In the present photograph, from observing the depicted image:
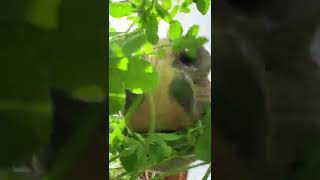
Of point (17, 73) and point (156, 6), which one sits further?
point (156, 6)

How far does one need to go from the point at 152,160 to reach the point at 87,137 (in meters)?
0.12

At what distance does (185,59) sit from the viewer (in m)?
0.67

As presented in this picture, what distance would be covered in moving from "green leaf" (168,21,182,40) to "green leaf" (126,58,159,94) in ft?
0.21

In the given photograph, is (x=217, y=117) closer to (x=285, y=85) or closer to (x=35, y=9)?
(x=285, y=85)

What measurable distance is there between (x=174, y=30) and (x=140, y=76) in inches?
3.7

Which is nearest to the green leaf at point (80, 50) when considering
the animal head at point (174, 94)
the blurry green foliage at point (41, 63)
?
the blurry green foliage at point (41, 63)

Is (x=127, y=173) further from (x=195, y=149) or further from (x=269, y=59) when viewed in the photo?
(x=269, y=59)

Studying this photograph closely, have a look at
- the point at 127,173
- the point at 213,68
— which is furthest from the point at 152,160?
the point at 213,68

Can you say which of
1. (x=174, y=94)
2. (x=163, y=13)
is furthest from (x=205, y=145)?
(x=163, y=13)

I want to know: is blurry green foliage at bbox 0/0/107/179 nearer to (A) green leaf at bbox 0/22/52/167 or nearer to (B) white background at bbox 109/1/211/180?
(A) green leaf at bbox 0/22/52/167

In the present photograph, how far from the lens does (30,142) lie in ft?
1.73

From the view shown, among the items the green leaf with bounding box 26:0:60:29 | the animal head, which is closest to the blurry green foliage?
the green leaf with bounding box 26:0:60:29

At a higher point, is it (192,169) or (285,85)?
(285,85)

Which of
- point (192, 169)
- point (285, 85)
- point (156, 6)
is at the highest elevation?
point (156, 6)
